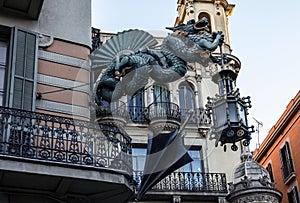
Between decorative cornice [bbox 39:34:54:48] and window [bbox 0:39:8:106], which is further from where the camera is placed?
decorative cornice [bbox 39:34:54:48]

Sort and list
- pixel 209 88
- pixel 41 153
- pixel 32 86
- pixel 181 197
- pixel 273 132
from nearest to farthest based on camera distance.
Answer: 1. pixel 41 153
2. pixel 32 86
3. pixel 181 197
4. pixel 209 88
5. pixel 273 132

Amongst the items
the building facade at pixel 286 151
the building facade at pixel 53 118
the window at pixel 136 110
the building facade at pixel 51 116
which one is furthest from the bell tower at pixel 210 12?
the building facade at pixel 51 116

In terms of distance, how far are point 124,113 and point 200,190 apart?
4.51m

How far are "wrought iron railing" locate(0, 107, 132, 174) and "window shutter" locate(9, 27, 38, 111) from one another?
0.54m

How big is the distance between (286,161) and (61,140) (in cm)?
2268

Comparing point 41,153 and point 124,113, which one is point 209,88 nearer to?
point 124,113

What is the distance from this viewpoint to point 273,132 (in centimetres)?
3148

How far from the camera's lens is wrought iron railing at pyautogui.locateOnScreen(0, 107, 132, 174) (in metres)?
8.50

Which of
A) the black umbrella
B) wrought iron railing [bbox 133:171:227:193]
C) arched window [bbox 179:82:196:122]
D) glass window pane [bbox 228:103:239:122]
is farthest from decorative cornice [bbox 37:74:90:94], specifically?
arched window [bbox 179:82:196:122]

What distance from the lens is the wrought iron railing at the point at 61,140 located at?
8.50 m

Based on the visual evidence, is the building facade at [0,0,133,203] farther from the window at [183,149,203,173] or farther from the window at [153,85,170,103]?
the window at [183,149,203,173]

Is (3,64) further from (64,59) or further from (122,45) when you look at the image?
(122,45)

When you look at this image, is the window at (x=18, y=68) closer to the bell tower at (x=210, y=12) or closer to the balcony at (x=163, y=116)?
the balcony at (x=163, y=116)

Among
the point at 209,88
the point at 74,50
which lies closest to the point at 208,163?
the point at 209,88
